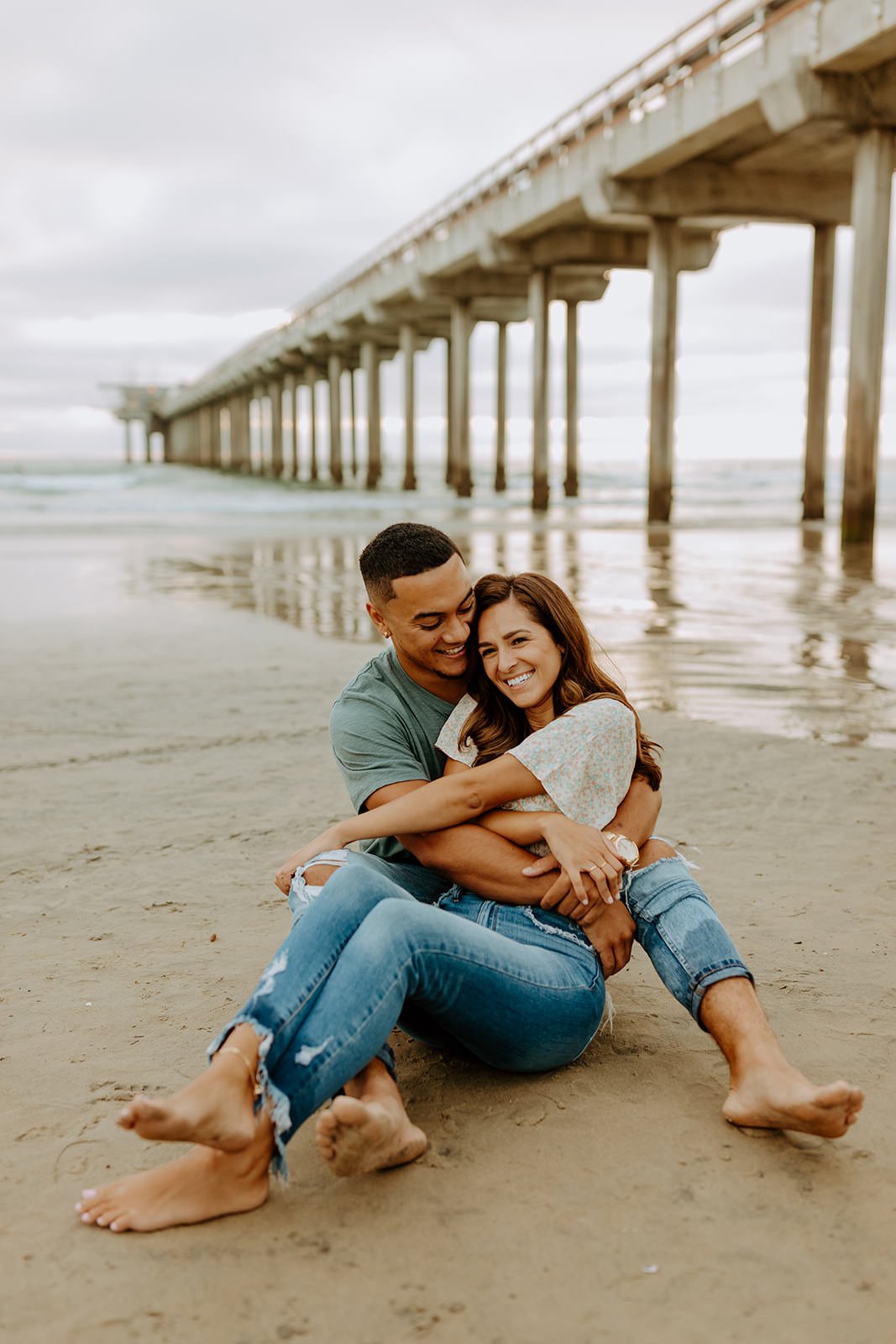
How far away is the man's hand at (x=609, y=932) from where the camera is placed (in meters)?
2.54

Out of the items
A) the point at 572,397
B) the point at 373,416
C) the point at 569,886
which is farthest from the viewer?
the point at 373,416

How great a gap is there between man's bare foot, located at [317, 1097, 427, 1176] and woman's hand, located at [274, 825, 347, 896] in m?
0.67

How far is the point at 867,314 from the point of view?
15.7 metres

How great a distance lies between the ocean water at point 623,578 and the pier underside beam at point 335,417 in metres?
18.5

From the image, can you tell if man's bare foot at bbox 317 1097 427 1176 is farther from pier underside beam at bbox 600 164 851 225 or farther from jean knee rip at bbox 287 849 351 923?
pier underside beam at bbox 600 164 851 225

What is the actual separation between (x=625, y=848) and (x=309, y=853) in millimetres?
671

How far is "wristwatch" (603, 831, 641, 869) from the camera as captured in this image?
8.32ft

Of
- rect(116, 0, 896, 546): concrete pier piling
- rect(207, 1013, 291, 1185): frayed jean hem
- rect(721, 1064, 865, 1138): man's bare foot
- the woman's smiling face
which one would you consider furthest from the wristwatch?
rect(116, 0, 896, 546): concrete pier piling

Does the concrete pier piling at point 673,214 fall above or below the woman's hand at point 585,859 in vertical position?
above

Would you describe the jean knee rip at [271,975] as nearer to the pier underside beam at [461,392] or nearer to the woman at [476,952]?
the woman at [476,952]

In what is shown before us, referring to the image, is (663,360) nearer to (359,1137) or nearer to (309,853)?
(309,853)

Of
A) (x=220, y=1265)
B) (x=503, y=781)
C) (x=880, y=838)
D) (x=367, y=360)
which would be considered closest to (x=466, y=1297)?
(x=220, y=1265)

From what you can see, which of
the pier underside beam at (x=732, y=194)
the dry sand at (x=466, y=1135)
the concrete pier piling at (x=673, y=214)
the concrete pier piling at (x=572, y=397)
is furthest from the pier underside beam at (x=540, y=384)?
the dry sand at (x=466, y=1135)

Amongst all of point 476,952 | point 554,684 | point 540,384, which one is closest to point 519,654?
point 554,684
